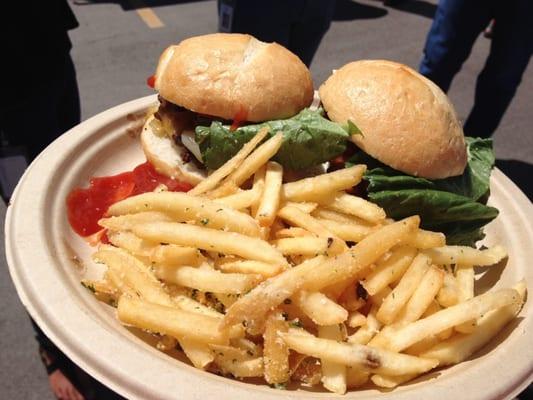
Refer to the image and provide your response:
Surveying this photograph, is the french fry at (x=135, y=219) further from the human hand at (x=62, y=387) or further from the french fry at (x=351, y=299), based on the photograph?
the human hand at (x=62, y=387)

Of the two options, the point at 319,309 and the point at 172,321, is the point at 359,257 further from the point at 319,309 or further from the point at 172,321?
the point at 172,321

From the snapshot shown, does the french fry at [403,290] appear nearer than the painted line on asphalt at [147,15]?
Yes

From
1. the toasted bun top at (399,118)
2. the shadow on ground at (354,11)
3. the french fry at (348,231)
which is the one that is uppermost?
the toasted bun top at (399,118)

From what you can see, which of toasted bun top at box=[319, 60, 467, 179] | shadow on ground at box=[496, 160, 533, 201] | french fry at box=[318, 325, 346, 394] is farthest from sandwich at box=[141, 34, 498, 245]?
shadow on ground at box=[496, 160, 533, 201]

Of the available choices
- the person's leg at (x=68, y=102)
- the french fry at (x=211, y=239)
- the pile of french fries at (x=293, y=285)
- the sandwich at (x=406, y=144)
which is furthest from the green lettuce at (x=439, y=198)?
the person's leg at (x=68, y=102)

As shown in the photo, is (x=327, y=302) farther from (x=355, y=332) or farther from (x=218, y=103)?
(x=218, y=103)

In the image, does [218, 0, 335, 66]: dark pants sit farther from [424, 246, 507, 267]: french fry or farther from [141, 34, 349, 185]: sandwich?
[424, 246, 507, 267]: french fry
